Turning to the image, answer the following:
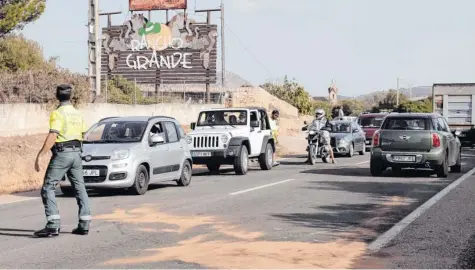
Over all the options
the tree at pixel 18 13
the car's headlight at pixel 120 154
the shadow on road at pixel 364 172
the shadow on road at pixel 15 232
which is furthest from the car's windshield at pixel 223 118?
the tree at pixel 18 13

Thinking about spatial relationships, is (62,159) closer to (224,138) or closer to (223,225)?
(223,225)

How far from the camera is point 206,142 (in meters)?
19.6

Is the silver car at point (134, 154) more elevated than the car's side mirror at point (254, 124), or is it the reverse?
the car's side mirror at point (254, 124)

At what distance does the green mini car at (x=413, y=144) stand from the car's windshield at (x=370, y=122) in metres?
17.2

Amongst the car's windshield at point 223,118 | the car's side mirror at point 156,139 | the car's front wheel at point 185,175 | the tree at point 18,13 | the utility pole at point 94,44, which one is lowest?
the car's front wheel at point 185,175

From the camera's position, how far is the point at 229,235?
926 centimetres

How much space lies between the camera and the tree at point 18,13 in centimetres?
3203

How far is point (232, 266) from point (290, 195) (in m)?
6.83

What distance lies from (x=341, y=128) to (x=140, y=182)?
17.2 metres

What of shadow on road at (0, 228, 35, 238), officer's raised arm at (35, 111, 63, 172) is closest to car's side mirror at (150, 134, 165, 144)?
shadow on road at (0, 228, 35, 238)

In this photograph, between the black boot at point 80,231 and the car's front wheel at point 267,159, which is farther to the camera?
the car's front wheel at point 267,159

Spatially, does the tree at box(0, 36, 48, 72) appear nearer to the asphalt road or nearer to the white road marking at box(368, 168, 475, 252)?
the asphalt road

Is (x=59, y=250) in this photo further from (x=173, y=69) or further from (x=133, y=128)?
(x=173, y=69)

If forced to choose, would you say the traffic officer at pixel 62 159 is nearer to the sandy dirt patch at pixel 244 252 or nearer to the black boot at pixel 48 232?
the black boot at pixel 48 232
